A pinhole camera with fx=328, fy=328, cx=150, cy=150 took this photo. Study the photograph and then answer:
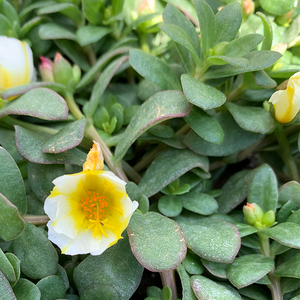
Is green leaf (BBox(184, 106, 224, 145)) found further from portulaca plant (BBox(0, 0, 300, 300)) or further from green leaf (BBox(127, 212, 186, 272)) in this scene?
green leaf (BBox(127, 212, 186, 272))

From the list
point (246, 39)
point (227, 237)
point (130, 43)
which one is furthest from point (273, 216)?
point (130, 43)

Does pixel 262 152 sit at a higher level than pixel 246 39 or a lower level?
lower

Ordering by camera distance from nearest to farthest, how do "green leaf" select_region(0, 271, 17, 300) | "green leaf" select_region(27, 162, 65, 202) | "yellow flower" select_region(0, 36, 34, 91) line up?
"green leaf" select_region(0, 271, 17, 300)
"green leaf" select_region(27, 162, 65, 202)
"yellow flower" select_region(0, 36, 34, 91)

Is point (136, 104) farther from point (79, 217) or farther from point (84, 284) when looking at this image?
point (84, 284)

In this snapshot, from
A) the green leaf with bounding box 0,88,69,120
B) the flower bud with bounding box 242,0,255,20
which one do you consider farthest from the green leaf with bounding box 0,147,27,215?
the flower bud with bounding box 242,0,255,20

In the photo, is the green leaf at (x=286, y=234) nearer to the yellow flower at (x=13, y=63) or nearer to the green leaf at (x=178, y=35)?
the green leaf at (x=178, y=35)

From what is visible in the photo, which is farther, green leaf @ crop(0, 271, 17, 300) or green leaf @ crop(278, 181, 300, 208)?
green leaf @ crop(278, 181, 300, 208)

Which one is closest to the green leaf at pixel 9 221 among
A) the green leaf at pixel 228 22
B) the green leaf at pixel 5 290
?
the green leaf at pixel 5 290
